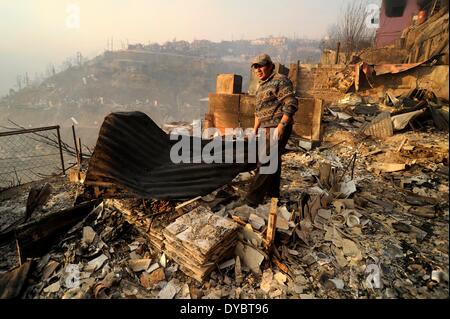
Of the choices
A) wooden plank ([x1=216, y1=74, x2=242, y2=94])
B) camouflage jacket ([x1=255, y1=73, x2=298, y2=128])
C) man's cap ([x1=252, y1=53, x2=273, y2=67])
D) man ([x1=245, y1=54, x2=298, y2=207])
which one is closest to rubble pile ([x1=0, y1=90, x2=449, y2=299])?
man ([x1=245, y1=54, x2=298, y2=207])

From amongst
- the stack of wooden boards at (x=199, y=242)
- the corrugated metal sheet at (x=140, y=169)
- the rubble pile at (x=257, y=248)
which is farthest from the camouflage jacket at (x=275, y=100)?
the stack of wooden boards at (x=199, y=242)

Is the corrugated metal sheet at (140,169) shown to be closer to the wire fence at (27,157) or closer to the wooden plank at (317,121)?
the wire fence at (27,157)

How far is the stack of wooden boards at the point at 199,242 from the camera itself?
7.63 feet

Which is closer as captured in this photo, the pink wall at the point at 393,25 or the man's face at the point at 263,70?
the man's face at the point at 263,70

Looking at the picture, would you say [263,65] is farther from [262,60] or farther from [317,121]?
[317,121]

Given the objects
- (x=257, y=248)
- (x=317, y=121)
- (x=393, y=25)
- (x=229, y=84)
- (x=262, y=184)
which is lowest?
(x=257, y=248)

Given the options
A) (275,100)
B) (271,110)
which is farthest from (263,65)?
(271,110)

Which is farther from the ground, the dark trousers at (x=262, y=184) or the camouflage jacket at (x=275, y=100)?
the camouflage jacket at (x=275, y=100)

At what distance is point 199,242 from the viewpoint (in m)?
2.35

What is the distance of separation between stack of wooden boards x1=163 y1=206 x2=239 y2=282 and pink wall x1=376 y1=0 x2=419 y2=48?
20.7 m

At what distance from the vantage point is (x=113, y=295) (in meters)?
2.20

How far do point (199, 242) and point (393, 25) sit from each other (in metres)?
23.0

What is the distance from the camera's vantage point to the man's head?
300 centimetres
